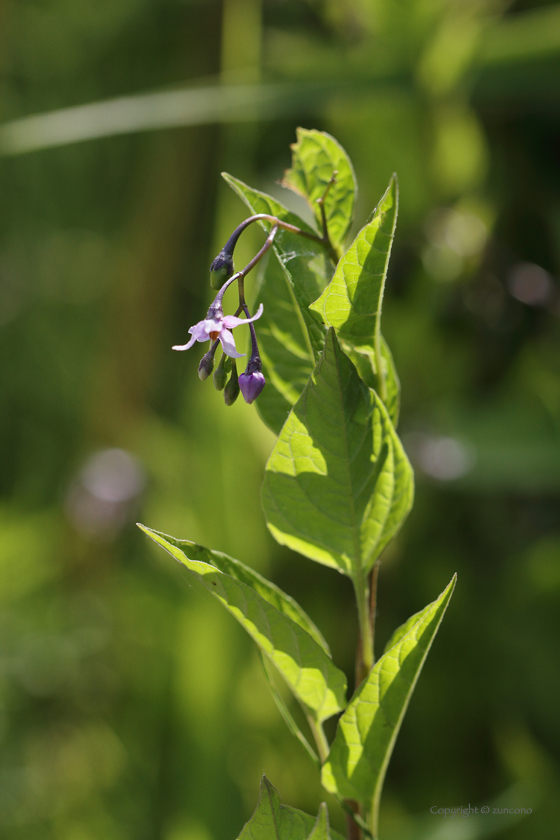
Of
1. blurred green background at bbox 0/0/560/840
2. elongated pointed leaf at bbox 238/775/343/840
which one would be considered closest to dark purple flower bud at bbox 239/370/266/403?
elongated pointed leaf at bbox 238/775/343/840

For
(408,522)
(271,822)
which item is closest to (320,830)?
(271,822)

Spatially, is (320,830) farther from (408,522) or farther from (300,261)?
(408,522)

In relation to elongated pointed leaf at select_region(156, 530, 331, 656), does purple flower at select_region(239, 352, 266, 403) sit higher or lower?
higher

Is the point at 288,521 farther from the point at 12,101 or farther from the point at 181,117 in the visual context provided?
the point at 12,101

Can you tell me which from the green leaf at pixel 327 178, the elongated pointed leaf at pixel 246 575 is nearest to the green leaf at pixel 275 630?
the elongated pointed leaf at pixel 246 575

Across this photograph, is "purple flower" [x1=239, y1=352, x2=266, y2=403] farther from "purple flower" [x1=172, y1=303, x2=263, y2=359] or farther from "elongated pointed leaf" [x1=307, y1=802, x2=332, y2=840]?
"elongated pointed leaf" [x1=307, y1=802, x2=332, y2=840]

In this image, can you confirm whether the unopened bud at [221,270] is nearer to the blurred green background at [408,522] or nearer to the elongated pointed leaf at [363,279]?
the elongated pointed leaf at [363,279]
